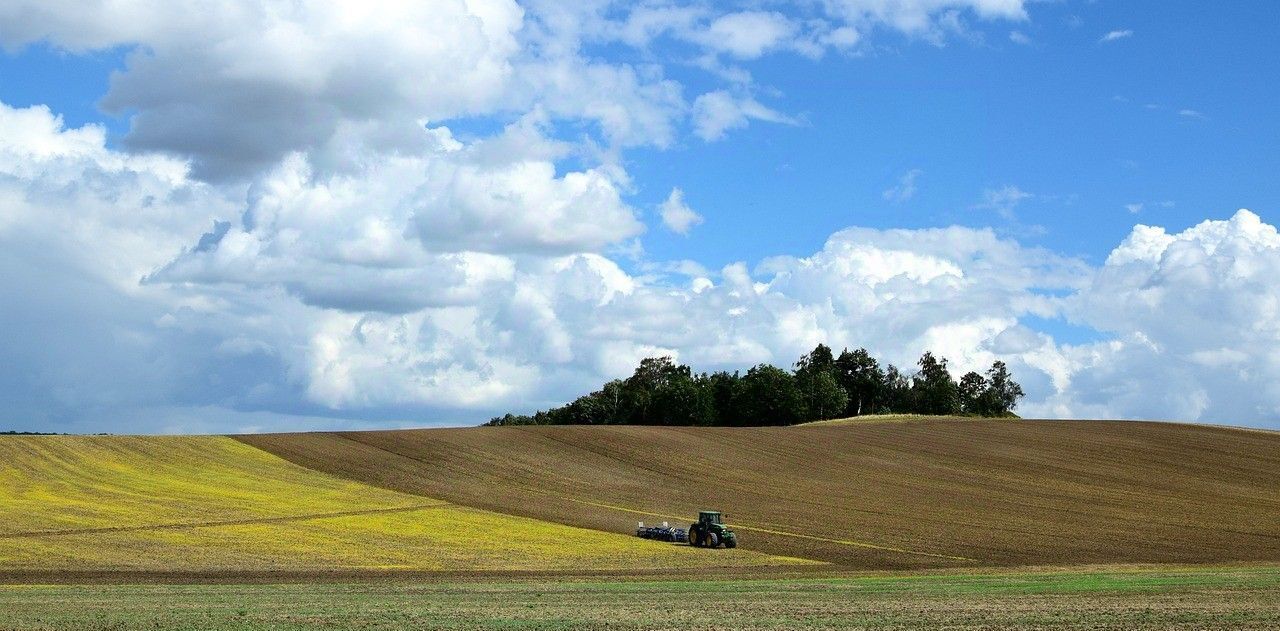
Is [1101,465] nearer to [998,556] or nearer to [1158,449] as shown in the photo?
[1158,449]

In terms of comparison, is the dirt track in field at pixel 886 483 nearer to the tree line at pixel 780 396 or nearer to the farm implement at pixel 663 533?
the farm implement at pixel 663 533

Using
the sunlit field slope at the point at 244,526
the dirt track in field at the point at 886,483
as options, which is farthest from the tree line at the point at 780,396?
the sunlit field slope at the point at 244,526

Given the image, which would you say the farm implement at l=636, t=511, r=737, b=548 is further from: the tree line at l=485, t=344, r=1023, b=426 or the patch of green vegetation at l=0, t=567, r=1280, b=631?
the tree line at l=485, t=344, r=1023, b=426

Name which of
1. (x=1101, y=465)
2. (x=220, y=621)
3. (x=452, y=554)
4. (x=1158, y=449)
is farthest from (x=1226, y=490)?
(x=220, y=621)

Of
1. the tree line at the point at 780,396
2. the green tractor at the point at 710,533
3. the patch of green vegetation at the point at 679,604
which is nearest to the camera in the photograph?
the patch of green vegetation at the point at 679,604

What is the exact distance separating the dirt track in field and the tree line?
5035cm

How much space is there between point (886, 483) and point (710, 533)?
72.5 feet

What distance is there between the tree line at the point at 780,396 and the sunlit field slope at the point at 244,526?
273 ft

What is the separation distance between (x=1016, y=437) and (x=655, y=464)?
104 feet

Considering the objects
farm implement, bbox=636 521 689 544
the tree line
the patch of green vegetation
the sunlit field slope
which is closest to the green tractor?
farm implement, bbox=636 521 689 544

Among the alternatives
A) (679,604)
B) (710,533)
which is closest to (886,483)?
(710,533)

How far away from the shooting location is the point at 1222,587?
33.2m

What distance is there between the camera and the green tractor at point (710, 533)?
49.5m

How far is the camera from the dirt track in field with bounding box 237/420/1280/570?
168ft
